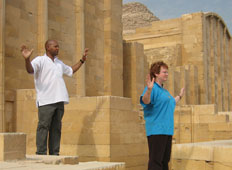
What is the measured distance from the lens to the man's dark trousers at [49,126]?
629cm

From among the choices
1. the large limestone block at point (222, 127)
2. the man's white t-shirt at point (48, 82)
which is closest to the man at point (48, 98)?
the man's white t-shirt at point (48, 82)

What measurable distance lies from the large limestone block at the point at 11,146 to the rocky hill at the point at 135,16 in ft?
144

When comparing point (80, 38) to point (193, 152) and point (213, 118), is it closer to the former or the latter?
point (213, 118)

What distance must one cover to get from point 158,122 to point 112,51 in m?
12.6

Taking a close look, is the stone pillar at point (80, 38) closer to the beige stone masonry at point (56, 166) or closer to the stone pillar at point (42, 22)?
the stone pillar at point (42, 22)

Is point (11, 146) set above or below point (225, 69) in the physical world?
below

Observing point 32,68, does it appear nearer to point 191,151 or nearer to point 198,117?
point 191,151

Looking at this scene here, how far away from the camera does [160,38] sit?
3341 centimetres

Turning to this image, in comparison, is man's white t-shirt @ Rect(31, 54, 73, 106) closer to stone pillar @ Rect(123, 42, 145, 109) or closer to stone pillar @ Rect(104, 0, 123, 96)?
stone pillar @ Rect(104, 0, 123, 96)

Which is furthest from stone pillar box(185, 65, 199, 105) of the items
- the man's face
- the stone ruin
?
the man's face

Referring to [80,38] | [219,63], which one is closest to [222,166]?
[80,38]

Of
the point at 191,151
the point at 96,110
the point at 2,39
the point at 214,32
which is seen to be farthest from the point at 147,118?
the point at 214,32

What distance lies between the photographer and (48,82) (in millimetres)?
6422

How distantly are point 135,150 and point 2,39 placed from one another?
462cm
